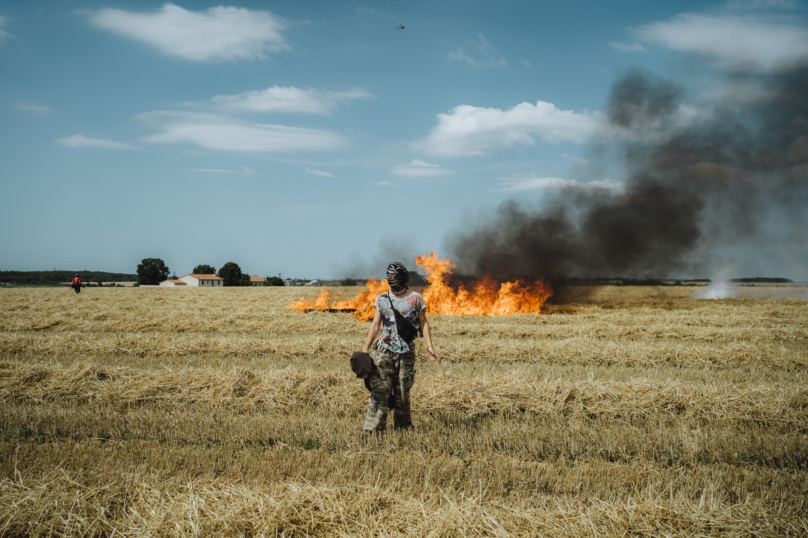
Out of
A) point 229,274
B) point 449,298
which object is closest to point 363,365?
point 449,298

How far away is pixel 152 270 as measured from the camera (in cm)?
10100

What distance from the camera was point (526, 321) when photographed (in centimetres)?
1738

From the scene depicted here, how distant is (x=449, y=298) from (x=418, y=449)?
1709cm

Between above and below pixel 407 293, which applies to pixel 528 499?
below

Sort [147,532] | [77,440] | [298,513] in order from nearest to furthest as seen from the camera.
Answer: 1. [147,532]
2. [298,513]
3. [77,440]

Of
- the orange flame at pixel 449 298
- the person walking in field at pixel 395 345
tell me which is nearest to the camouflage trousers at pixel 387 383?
the person walking in field at pixel 395 345

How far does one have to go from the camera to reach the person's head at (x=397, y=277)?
5535 millimetres

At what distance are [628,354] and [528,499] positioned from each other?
840 centimetres

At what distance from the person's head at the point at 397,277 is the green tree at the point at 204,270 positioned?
121 metres

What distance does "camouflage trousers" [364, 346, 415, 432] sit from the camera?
18.2 ft

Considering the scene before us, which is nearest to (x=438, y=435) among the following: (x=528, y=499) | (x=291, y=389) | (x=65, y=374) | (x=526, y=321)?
(x=528, y=499)

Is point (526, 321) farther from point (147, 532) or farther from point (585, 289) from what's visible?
point (585, 289)

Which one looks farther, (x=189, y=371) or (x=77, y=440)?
(x=189, y=371)

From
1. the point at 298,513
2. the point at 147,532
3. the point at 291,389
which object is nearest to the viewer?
the point at 147,532
